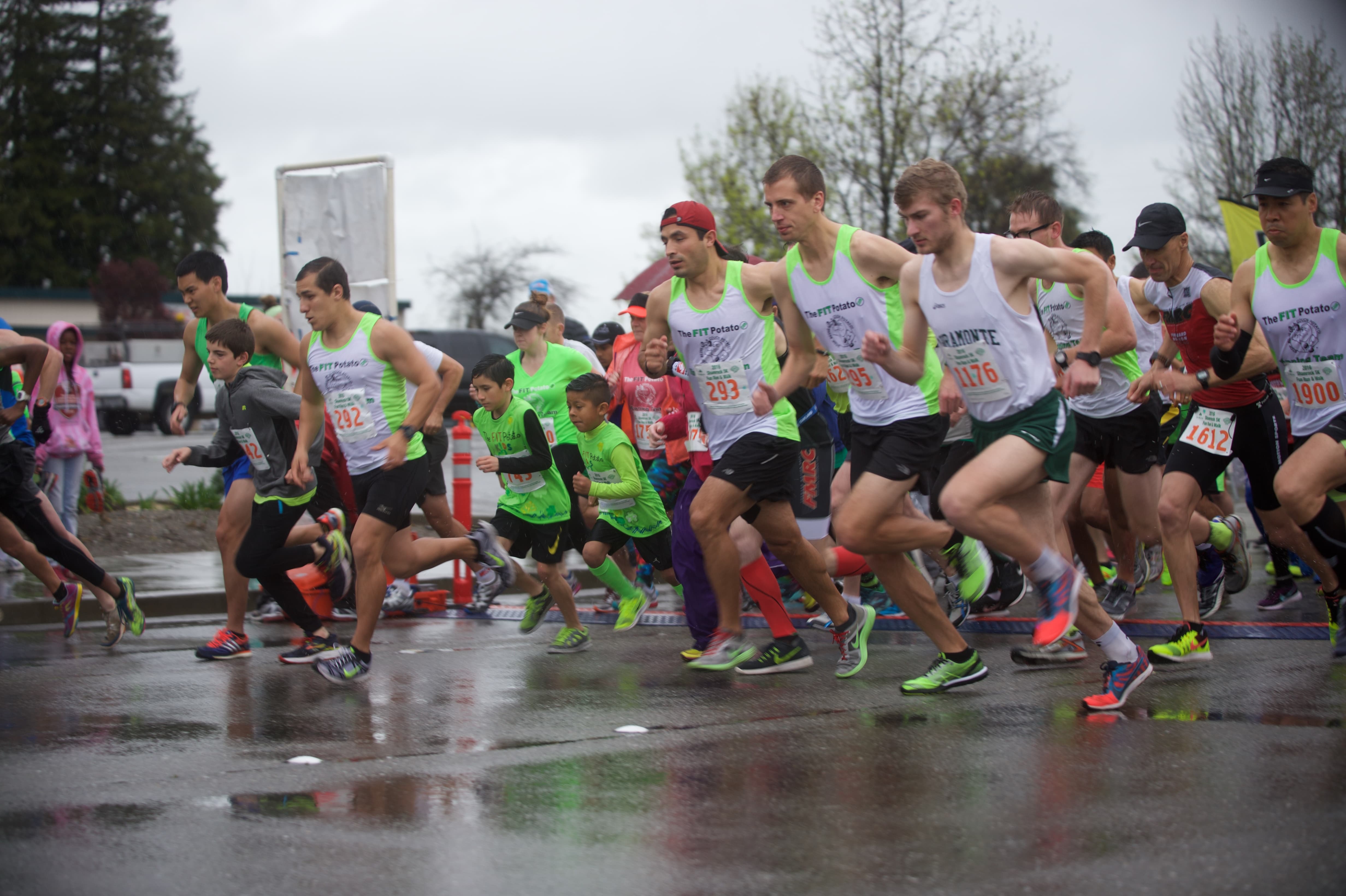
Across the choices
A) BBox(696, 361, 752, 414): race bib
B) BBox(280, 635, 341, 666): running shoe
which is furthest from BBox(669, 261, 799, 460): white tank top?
BBox(280, 635, 341, 666): running shoe

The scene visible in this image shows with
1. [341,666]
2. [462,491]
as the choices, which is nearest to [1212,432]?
[341,666]

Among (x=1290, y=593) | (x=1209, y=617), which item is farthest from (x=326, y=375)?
(x=1290, y=593)

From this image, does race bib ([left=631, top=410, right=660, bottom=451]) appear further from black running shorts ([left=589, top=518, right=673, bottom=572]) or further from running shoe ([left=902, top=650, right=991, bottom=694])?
running shoe ([left=902, top=650, right=991, bottom=694])

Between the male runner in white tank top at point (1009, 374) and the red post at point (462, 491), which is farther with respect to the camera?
the red post at point (462, 491)

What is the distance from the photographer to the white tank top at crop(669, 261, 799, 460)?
629 cm

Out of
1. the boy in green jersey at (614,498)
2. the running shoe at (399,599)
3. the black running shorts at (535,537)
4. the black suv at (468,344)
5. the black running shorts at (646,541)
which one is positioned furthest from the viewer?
the black suv at (468,344)

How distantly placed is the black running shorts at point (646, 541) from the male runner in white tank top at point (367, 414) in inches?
64.9

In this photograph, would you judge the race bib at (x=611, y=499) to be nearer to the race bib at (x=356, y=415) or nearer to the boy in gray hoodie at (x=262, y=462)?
the boy in gray hoodie at (x=262, y=462)

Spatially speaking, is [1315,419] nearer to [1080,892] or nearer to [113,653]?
[1080,892]

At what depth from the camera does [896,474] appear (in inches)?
225

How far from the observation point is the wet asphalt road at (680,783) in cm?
341

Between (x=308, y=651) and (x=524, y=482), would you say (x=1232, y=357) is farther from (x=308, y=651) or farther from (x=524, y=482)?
(x=308, y=651)

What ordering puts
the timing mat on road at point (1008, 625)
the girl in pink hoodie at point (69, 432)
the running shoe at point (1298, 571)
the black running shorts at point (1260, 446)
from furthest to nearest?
1. the girl in pink hoodie at point (69, 432)
2. the running shoe at point (1298, 571)
3. the timing mat on road at point (1008, 625)
4. the black running shorts at point (1260, 446)

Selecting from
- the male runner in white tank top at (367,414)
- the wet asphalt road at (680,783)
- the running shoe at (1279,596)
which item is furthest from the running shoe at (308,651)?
the running shoe at (1279,596)
